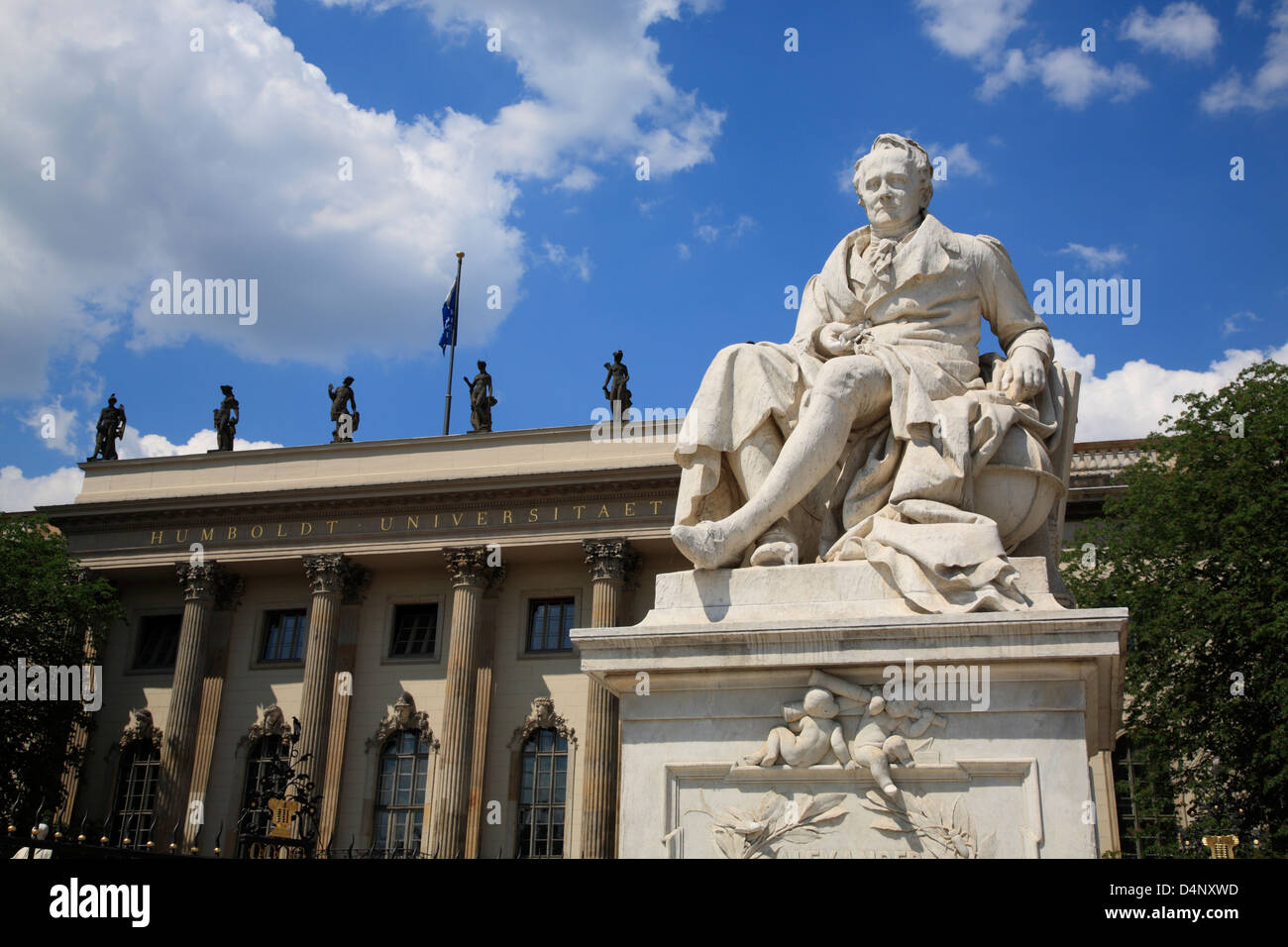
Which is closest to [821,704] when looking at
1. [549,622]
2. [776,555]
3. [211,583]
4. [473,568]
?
[776,555]

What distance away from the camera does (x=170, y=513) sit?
3622 centimetres

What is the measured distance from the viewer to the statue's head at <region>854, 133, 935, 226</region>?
5625 millimetres

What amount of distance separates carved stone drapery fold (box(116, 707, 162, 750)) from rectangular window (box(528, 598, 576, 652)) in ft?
36.0

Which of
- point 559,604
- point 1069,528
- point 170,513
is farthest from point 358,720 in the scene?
point 1069,528

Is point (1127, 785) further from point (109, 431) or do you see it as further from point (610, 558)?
point (109, 431)

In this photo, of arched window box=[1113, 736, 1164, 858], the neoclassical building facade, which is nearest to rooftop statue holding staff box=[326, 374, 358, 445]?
the neoclassical building facade

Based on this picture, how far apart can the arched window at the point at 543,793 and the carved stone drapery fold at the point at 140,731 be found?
35.4 ft

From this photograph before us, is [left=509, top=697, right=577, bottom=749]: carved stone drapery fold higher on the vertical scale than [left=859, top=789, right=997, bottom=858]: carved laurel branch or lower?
higher

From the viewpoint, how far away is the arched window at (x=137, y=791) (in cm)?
3431

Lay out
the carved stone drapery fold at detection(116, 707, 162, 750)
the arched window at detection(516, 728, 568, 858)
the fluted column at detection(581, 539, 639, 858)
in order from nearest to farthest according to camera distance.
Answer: the fluted column at detection(581, 539, 639, 858), the arched window at detection(516, 728, 568, 858), the carved stone drapery fold at detection(116, 707, 162, 750)

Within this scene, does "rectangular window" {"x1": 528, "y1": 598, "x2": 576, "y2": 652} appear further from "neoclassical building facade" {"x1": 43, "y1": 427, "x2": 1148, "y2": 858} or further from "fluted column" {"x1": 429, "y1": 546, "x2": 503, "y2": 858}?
"fluted column" {"x1": 429, "y1": 546, "x2": 503, "y2": 858}

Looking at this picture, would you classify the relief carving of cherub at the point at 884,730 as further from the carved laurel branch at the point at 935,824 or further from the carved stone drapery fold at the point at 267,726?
the carved stone drapery fold at the point at 267,726

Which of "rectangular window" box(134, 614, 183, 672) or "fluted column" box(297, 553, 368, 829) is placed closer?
"fluted column" box(297, 553, 368, 829)
